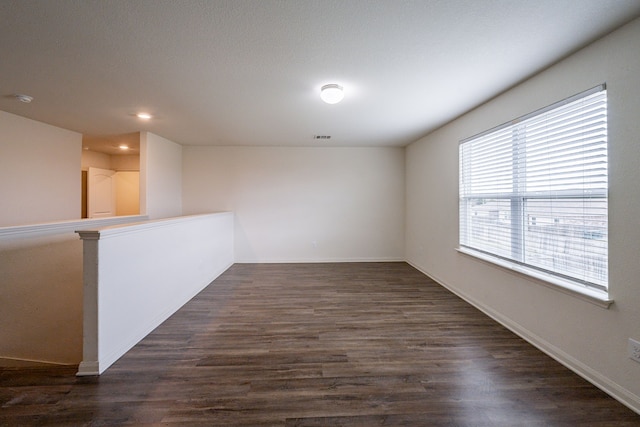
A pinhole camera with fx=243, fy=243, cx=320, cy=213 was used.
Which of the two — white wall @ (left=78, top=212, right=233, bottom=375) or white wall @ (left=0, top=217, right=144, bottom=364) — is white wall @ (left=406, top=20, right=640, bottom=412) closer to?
white wall @ (left=78, top=212, right=233, bottom=375)

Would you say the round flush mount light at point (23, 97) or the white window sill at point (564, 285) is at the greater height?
the round flush mount light at point (23, 97)

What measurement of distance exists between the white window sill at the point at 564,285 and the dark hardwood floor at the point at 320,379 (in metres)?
0.59

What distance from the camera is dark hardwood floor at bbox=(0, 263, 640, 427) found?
1469 millimetres

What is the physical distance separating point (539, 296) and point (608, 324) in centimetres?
51

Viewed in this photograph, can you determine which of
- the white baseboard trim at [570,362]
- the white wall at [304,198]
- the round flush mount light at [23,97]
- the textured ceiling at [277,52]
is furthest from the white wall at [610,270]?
the round flush mount light at [23,97]

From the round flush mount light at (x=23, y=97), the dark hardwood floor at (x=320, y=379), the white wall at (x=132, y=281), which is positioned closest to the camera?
the dark hardwood floor at (x=320, y=379)

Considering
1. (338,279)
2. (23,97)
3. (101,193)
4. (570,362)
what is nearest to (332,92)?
(338,279)

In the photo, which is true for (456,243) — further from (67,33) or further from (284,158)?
(67,33)

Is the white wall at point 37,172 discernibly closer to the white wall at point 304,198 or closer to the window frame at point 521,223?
the white wall at point 304,198

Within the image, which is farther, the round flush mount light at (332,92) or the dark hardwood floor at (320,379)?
the round flush mount light at (332,92)

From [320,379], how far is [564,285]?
2.05m

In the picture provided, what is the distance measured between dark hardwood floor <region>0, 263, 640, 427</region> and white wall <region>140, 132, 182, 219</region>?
7.30 ft

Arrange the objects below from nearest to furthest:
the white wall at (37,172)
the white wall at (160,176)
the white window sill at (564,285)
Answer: the white window sill at (564,285) < the white wall at (37,172) < the white wall at (160,176)

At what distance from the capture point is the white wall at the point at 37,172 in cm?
318
